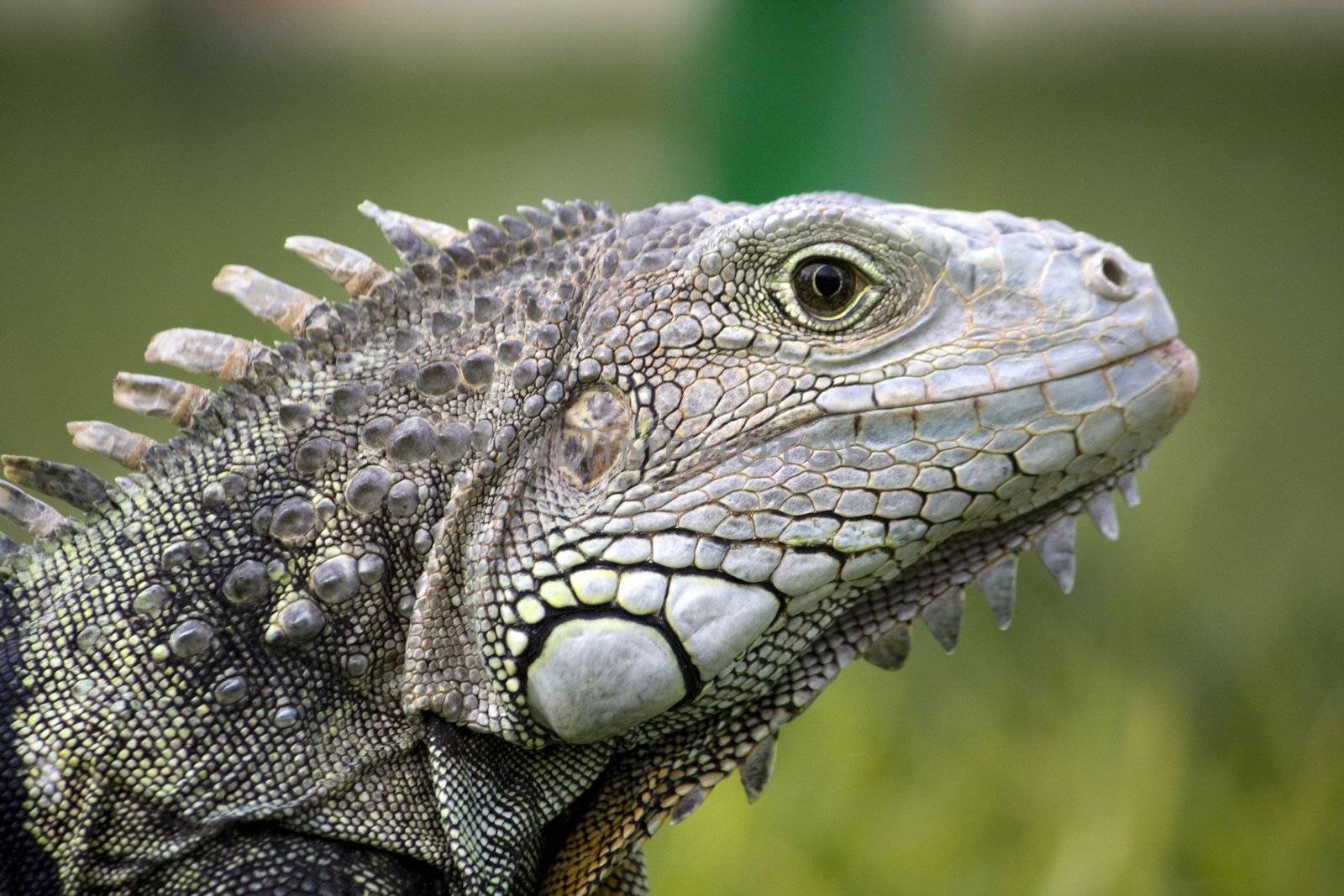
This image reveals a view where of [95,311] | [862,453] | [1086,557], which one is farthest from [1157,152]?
[862,453]

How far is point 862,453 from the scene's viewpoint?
185cm

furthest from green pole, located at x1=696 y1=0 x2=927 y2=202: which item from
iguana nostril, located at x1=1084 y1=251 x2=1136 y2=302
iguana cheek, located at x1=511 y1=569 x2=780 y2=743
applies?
iguana cheek, located at x1=511 y1=569 x2=780 y2=743

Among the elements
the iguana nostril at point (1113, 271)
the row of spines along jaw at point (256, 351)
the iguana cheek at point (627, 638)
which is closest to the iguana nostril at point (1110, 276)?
the iguana nostril at point (1113, 271)

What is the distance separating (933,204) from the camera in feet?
22.3

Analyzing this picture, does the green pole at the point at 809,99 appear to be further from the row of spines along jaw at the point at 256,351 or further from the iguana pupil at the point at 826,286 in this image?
the iguana pupil at the point at 826,286

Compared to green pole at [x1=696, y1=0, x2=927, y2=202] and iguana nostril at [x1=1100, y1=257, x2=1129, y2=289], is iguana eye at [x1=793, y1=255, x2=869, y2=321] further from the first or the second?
green pole at [x1=696, y1=0, x2=927, y2=202]

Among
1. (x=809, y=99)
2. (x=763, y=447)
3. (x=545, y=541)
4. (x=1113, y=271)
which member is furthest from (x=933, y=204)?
(x=545, y=541)

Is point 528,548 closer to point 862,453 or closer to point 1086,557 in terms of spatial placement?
point 862,453

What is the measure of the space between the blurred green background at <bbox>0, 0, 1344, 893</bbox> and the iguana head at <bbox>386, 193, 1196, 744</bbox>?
7.93ft

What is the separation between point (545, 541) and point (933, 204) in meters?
5.43

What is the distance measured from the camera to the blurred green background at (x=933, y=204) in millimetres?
4668

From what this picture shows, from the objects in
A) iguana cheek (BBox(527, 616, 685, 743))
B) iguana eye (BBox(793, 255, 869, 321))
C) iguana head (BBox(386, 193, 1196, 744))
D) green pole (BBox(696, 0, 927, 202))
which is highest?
green pole (BBox(696, 0, 927, 202))

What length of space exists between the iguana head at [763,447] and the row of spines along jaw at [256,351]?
0.53ft

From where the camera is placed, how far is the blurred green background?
15.3ft
